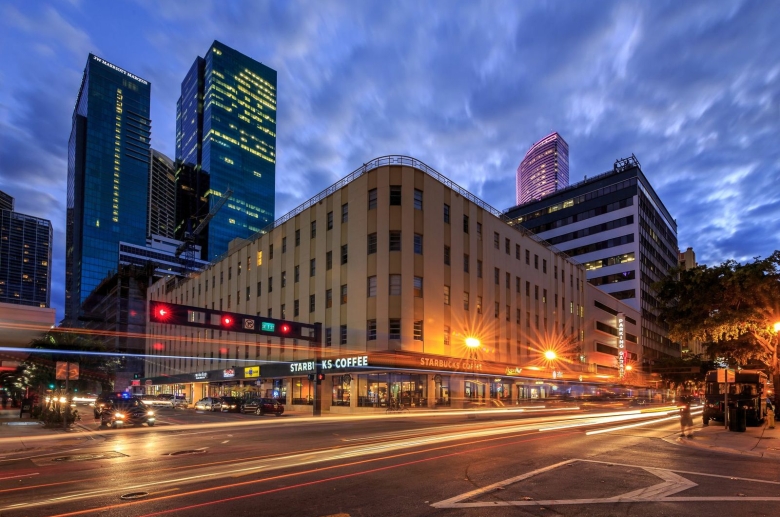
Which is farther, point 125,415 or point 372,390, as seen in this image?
point 372,390

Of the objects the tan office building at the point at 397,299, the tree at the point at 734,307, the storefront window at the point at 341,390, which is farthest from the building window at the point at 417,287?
the tree at the point at 734,307

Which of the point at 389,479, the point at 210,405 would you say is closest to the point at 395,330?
the point at 210,405

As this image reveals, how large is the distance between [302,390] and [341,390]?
7.36 metres

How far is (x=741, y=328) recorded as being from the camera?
30.6 m

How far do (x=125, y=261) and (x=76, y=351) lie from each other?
522 feet

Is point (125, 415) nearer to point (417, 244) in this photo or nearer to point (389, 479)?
point (389, 479)

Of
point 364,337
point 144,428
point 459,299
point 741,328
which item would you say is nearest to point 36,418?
point 144,428

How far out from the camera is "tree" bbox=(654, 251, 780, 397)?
97.1 ft

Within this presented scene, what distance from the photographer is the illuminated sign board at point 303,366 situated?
47438mm

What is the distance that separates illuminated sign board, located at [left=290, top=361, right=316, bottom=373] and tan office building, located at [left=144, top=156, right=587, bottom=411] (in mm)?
222

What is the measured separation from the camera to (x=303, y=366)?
4891 centimetres

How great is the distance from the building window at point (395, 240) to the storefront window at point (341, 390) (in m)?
11.5

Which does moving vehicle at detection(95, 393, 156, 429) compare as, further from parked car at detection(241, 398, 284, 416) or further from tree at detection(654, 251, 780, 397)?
tree at detection(654, 251, 780, 397)

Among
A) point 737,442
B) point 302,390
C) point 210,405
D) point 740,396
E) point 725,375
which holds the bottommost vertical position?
point 210,405
